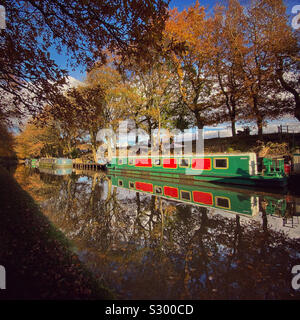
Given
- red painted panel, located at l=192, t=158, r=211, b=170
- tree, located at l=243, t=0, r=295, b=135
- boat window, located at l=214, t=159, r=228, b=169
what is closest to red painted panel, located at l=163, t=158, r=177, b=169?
red painted panel, located at l=192, t=158, r=211, b=170

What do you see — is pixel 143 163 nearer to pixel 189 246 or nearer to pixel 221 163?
pixel 221 163

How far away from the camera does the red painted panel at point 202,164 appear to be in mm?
13453

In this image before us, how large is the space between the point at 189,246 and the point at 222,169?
9.70 meters

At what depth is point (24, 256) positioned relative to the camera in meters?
3.04

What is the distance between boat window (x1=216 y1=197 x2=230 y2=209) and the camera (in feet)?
24.5

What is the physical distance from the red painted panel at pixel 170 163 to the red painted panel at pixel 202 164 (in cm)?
191

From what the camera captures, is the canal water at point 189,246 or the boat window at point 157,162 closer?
the canal water at point 189,246

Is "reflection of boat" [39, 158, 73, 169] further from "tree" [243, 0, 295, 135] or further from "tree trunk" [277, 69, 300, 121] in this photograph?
"tree trunk" [277, 69, 300, 121]

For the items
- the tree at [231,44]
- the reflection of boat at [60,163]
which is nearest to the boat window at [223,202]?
the tree at [231,44]

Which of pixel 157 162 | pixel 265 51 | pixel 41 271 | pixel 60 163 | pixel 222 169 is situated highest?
pixel 265 51

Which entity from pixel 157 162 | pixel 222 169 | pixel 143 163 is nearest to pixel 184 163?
pixel 157 162

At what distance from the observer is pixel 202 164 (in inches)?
539

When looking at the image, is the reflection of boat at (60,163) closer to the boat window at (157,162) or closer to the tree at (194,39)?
the boat window at (157,162)

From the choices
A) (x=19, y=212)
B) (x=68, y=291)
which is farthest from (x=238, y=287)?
(x=19, y=212)
